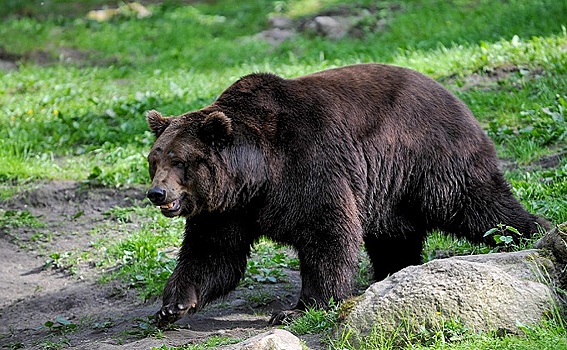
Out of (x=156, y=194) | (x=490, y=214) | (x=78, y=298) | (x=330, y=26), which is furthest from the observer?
(x=330, y=26)

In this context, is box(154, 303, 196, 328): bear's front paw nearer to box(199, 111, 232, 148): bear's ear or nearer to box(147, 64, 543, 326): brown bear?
box(147, 64, 543, 326): brown bear

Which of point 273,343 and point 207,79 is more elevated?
point 273,343

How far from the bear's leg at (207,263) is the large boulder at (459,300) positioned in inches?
68.1

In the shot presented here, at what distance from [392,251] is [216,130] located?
2.00m

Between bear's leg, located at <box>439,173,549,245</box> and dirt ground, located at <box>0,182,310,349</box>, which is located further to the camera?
bear's leg, located at <box>439,173,549,245</box>

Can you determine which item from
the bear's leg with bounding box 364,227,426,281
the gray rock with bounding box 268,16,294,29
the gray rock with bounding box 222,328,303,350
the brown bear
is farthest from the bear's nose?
the gray rock with bounding box 268,16,294,29

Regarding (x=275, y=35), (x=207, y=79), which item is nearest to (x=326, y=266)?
(x=207, y=79)

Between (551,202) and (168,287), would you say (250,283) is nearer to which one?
(168,287)

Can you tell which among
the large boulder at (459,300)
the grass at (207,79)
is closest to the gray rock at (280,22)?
the grass at (207,79)

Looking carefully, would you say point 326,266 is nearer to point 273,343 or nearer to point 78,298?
point 273,343

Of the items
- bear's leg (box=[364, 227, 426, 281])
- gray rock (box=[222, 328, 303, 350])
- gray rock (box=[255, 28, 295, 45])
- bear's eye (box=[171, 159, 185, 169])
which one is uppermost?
bear's eye (box=[171, 159, 185, 169])

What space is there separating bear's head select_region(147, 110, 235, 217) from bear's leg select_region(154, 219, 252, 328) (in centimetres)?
31

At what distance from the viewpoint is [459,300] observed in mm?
5223

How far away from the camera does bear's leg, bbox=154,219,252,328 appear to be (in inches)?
273
